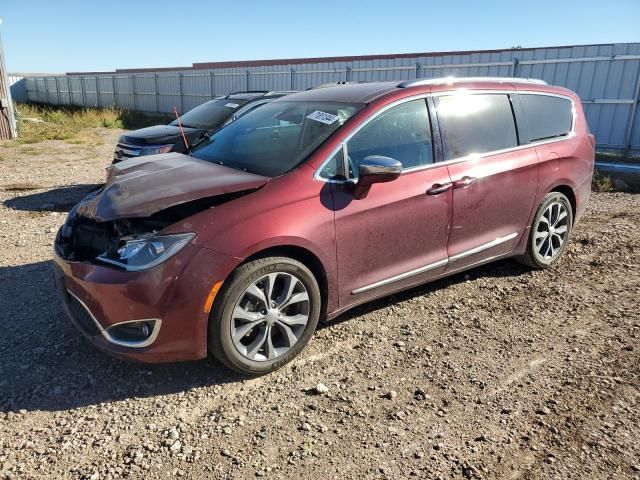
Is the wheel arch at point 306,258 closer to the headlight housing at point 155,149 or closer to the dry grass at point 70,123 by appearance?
the headlight housing at point 155,149

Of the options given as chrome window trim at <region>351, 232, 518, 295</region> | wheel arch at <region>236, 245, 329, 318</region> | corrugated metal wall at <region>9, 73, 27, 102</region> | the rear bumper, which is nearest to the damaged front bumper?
the rear bumper

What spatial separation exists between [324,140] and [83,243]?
5.98 ft

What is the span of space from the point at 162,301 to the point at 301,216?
100 centimetres

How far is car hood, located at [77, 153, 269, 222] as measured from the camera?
3119mm

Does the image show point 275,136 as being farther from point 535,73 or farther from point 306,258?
point 535,73

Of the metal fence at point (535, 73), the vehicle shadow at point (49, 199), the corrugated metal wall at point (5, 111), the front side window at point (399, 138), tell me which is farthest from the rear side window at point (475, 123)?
the corrugated metal wall at point (5, 111)

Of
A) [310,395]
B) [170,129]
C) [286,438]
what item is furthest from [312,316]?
[170,129]

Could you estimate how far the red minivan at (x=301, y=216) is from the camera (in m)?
2.96

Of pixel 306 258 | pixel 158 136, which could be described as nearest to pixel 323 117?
pixel 306 258

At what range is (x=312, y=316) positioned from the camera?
341cm

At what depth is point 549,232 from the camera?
4957mm

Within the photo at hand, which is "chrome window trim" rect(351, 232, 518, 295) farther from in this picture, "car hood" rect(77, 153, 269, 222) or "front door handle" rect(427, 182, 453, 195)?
"car hood" rect(77, 153, 269, 222)

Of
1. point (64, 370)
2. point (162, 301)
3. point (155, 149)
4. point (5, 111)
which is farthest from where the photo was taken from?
point (5, 111)

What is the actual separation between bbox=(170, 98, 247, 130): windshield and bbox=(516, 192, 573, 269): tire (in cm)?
546
